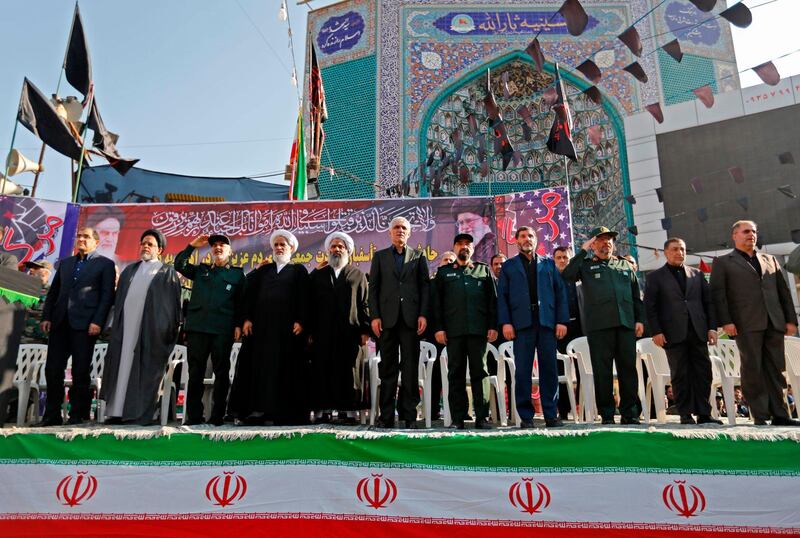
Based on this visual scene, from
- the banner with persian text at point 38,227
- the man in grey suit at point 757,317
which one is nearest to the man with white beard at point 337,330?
the man in grey suit at point 757,317

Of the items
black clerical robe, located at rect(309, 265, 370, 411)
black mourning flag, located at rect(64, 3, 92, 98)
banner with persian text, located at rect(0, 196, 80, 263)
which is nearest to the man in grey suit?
black clerical robe, located at rect(309, 265, 370, 411)

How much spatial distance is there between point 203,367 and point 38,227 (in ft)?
16.9

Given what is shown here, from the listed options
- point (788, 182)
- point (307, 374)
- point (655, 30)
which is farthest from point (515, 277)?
point (655, 30)

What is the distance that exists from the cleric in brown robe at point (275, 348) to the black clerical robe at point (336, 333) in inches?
3.4

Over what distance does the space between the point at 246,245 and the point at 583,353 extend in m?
5.00

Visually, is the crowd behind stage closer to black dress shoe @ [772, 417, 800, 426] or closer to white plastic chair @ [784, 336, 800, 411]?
black dress shoe @ [772, 417, 800, 426]

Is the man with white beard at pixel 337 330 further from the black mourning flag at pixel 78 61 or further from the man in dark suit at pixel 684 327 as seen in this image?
the black mourning flag at pixel 78 61

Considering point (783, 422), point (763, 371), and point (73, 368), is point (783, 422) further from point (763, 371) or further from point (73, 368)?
point (73, 368)

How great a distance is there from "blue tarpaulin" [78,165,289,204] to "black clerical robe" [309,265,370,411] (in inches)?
226

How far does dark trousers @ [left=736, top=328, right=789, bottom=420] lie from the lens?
3340mm

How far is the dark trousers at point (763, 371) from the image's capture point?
131 inches

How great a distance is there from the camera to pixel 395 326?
3.44 metres

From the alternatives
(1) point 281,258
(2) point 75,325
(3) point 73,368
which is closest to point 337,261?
(1) point 281,258

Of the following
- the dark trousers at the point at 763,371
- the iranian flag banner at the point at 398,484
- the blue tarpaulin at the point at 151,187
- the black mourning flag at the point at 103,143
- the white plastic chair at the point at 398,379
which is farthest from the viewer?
the blue tarpaulin at the point at 151,187
